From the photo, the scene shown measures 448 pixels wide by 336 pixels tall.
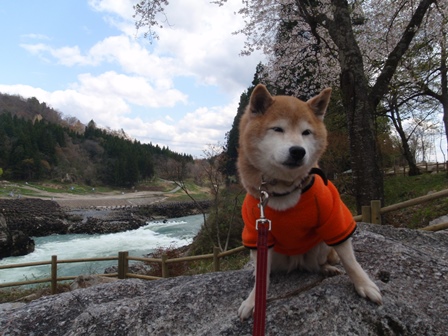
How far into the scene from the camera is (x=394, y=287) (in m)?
2.44

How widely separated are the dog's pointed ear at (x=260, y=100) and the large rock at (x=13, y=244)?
79.2 ft

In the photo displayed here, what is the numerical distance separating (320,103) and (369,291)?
1.33 m

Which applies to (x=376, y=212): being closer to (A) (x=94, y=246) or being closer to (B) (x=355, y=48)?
(B) (x=355, y=48)

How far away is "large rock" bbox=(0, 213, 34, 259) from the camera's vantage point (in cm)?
2097

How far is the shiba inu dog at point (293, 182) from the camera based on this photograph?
2078 millimetres

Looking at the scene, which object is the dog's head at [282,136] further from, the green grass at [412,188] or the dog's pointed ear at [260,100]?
the green grass at [412,188]

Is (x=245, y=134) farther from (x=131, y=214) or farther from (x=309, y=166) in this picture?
(x=131, y=214)

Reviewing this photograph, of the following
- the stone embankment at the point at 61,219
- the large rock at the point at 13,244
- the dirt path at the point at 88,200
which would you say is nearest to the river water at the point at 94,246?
the large rock at the point at 13,244

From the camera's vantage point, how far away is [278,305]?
2.34 meters

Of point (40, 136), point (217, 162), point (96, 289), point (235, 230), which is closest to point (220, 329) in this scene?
point (96, 289)

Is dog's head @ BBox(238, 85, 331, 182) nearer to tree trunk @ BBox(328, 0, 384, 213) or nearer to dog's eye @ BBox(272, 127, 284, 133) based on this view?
dog's eye @ BBox(272, 127, 284, 133)

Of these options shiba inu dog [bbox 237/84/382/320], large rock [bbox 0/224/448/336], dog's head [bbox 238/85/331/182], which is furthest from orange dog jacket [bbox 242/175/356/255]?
large rock [bbox 0/224/448/336]

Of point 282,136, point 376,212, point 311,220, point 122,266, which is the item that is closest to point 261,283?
point 311,220

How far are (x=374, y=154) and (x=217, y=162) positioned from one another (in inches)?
558
